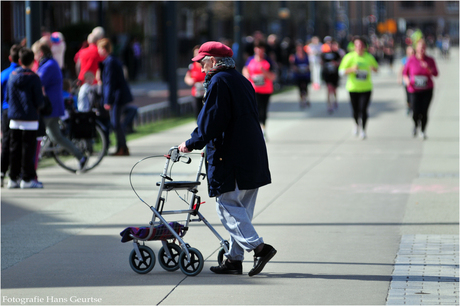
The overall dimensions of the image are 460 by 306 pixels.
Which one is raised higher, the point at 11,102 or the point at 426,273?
the point at 11,102

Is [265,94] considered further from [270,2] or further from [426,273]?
[270,2]

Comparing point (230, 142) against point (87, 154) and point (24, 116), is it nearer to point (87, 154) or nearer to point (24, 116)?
point (24, 116)

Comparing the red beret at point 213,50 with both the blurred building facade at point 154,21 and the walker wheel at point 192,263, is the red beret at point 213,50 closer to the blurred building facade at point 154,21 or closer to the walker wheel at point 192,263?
the walker wheel at point 192,263

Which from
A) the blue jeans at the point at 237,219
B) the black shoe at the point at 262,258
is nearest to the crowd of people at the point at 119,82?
the blue jeans at the point at 237,219

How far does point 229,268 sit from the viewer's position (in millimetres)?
5594

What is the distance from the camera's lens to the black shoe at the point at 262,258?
546 centimetres

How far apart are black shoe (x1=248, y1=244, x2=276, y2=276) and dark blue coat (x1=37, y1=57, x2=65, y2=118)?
206 inches

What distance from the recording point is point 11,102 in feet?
29.8

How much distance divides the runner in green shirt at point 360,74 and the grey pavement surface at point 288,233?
96 cm

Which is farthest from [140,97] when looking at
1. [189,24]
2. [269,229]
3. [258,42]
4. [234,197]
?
[189,24]

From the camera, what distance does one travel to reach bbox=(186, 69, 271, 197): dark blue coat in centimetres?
525

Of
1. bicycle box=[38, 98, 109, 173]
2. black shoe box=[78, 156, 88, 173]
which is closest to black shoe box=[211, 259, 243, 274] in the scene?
black shoe box=[78, 156, 88, 173]

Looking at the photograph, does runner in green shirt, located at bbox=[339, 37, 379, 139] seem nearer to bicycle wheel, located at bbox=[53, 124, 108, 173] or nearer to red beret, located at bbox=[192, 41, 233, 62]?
bicycle wheel, located at bbox=[53, 124, 108, 173]

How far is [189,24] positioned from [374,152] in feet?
111
